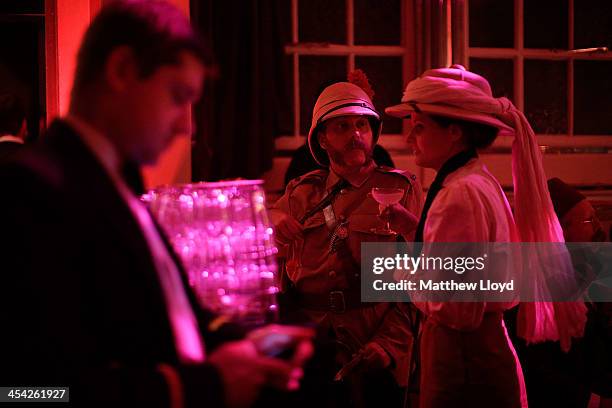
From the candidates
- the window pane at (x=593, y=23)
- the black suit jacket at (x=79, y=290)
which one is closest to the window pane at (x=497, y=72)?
the window pane at (x=593, y=23)

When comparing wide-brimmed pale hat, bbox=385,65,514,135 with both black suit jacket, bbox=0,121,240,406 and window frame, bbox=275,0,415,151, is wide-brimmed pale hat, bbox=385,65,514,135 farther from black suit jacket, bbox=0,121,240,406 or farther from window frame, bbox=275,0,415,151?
window frame, bbox=275,0,415,151

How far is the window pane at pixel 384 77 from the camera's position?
3932 mm

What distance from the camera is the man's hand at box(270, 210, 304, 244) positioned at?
2.52m

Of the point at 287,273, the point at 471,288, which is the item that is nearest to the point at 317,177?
the point at 287,273

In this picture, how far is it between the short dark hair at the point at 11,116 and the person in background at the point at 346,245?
3.69 feet

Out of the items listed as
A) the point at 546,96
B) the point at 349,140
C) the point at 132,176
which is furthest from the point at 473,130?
the point at 546,96

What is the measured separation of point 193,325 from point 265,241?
2.29 ft

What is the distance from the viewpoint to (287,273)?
8.90 ft

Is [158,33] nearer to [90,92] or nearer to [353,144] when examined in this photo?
[90,92]

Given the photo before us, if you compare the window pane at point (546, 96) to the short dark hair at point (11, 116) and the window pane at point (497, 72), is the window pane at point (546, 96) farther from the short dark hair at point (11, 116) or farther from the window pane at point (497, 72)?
the short dark hair at point (11, 116)

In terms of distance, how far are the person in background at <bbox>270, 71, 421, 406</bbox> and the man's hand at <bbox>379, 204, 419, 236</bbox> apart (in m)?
0.10

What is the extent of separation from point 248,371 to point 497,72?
3459 mm

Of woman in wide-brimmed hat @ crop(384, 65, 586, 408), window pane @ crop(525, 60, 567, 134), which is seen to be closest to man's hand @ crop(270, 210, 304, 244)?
woman in wide-brimmed hat @ crop(384, 65, 586, 408)

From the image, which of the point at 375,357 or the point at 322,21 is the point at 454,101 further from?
the point at 322,21
